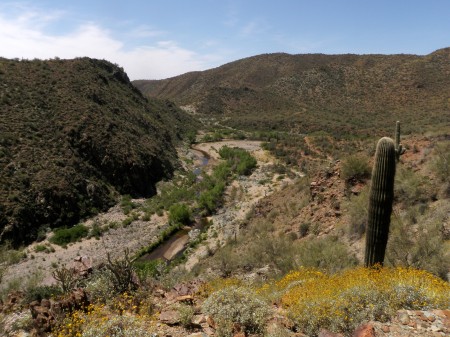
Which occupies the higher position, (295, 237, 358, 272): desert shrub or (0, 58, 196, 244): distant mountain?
(0, 58, 196, 244): distant mountain

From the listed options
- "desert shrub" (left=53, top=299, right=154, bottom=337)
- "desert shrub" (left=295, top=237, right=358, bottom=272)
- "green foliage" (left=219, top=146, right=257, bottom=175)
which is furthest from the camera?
"green foliage" (left=219, top=146, right=257, bottom=175)

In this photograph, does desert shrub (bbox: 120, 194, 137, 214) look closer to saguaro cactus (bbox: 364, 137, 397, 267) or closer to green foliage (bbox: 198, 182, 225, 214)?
green foliage (bbox: 198, 182, 225, 214)

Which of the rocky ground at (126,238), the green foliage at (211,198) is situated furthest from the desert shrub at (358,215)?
the green foliage at (211,198)

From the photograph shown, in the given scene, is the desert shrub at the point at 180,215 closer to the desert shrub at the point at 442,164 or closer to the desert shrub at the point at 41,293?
the desert shrub at the point at 41,293

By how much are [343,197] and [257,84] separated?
9193cm

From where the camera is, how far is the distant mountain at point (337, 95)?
61.3 meters

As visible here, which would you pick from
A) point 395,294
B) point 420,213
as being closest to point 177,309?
point 395,294

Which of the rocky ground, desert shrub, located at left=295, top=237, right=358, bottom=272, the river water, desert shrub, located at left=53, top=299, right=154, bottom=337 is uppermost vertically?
desert shrub, located at left=53, top=299, right=154, bottom=337

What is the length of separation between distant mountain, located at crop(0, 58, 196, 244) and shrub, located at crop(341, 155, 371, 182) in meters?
16.8

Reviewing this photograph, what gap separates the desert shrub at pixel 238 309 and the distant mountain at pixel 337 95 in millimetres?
44988

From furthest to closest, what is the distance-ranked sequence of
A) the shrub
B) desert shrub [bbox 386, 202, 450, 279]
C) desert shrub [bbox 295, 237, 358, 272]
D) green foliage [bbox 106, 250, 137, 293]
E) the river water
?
the river water → the shrub → desert shrub [bbox 295, 237, 358, 272] → desert shrub [bbox 386, 202, 450, 279] → green foliage [bbox 106, 250, 137, 293]

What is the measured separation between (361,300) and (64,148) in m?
27.0

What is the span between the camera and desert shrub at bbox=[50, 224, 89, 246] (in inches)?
798

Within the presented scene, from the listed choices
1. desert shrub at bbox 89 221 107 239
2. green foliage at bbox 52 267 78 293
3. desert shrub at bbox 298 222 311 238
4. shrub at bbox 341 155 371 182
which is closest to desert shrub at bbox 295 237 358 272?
desert shrub at bbox 298 222 311 238
